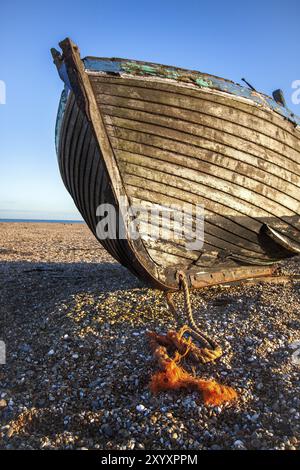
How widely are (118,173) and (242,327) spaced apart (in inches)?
100

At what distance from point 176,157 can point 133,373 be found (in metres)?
2.71

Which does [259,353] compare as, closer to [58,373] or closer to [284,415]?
[284,415]

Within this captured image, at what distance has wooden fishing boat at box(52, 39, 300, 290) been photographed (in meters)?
4.28

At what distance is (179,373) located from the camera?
353 cm

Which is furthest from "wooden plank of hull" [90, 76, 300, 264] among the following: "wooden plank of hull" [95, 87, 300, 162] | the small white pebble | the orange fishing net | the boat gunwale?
the small white pebble

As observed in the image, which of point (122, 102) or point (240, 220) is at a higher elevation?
point (122, 102)

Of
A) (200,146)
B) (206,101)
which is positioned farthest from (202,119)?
(200,146)

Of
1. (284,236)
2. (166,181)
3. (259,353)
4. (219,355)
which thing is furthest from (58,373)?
(284,236)

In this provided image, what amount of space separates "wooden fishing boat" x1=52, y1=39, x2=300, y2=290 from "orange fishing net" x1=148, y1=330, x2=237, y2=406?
98 centimetres

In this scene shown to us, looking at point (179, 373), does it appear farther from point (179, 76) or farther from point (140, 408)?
point (179, 76)

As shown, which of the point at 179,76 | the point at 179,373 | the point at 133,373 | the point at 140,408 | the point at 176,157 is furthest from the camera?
the point at 176,157

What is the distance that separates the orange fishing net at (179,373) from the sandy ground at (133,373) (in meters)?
0.08

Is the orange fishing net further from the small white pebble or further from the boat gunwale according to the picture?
the boat gunwale

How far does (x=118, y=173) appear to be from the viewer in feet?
14.5
